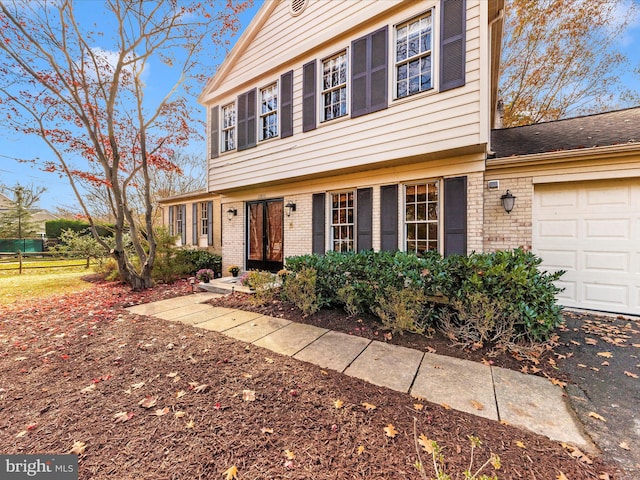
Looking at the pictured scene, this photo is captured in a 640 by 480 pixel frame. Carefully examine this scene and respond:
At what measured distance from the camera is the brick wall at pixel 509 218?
16.9 ft

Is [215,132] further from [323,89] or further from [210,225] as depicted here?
[323,89]

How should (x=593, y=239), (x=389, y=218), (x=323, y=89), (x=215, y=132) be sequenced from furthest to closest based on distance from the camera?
(x=215, y=132)
(x=323, y=89)
(x=389, y=218)
(x=593, y=239)

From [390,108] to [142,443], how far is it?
599cm

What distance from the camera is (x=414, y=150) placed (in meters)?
5.01

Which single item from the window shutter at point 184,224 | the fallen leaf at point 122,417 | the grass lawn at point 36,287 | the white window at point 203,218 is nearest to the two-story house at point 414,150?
the white window at point 203,218

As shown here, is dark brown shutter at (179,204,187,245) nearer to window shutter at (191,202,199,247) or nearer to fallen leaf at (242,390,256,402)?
window shutter at (191,202,199,247)

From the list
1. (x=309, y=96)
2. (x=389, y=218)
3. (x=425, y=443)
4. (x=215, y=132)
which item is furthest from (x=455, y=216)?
(x=215, y=132)

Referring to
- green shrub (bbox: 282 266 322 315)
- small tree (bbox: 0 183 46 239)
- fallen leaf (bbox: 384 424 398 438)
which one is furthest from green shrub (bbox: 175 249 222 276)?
small tree (bbox: 0 183 46 239)

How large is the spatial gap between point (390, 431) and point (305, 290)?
→ 3.07 m

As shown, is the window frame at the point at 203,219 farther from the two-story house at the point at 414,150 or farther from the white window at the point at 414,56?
the white window at the point at 414,56

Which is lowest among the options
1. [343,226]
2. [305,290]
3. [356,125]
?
[305,290]

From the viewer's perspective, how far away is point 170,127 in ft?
26.2

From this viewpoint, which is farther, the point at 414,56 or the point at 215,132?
the point at 215,132

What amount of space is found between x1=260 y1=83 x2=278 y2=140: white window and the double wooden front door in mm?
1923
